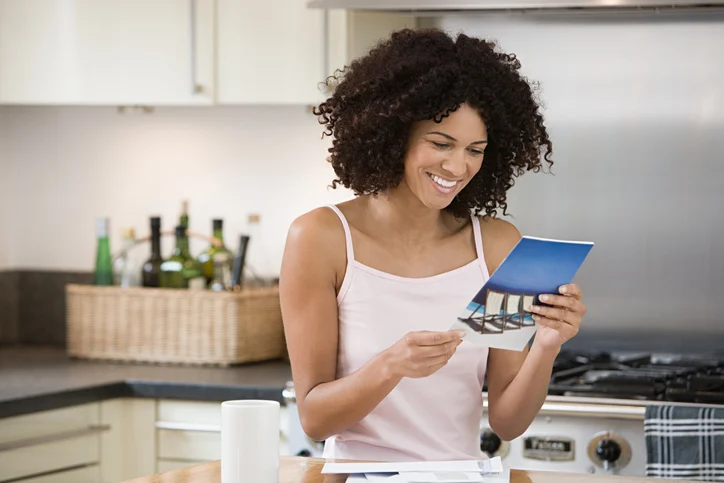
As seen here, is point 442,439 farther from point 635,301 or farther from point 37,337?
point 37,337

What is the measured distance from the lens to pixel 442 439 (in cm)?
169

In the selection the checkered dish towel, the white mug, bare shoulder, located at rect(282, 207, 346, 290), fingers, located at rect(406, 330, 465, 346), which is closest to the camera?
the white mug

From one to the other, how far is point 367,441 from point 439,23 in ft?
5.31

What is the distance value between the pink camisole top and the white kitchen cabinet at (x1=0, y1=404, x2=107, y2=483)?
102 centimetres

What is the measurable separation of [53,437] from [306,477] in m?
1.29

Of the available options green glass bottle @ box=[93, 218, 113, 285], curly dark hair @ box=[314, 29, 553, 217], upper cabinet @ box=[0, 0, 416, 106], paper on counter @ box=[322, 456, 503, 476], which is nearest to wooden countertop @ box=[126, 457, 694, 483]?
paper on counter @ box=[322, 456, 503, 476]

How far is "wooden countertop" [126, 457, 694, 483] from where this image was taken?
1.41m

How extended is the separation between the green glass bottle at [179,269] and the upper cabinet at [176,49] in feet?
1.27

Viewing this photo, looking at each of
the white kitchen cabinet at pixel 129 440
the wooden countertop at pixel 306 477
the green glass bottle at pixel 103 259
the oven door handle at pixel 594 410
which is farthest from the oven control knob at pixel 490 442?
the green glass bottle at pixel 103 259

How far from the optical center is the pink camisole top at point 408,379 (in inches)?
66.3

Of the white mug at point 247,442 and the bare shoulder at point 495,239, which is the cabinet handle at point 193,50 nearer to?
the bare shoulder at point 495,239

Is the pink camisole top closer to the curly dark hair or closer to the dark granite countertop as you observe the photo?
the curly dark hair

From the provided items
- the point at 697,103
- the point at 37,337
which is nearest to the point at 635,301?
the point at 697,103

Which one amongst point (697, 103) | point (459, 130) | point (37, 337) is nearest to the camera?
point (459, 130)
